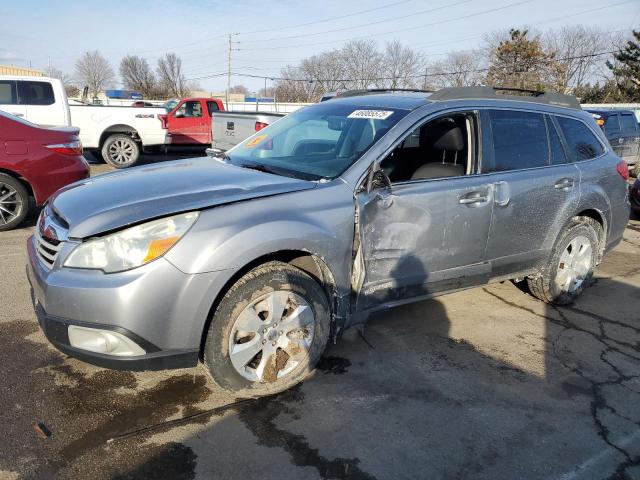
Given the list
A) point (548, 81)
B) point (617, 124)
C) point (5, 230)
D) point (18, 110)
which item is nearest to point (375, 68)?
point (548, 81)

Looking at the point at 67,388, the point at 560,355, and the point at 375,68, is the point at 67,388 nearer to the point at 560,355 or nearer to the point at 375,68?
the point at 560,355

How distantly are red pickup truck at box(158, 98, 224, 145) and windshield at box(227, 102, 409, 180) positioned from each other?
41.4 feet

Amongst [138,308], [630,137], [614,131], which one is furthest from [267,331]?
[630,137]

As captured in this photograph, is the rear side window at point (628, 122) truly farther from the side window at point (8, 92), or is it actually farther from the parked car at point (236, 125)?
the side window at point (8, 92)

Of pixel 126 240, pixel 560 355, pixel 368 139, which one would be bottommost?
pixel 560 355

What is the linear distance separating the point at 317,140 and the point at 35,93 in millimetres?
8942

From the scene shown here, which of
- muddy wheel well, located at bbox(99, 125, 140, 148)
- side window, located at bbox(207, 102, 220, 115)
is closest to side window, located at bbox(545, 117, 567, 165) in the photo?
muddy wheel well, located at bbox(99, 125, 140, 148)

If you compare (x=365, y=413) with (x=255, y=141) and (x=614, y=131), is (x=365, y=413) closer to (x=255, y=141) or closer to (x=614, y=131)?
(x=255, y=141)

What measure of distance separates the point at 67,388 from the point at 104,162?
483 inches

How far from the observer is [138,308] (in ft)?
8.33

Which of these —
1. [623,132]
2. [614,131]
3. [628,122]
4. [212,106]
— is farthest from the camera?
[212,106]

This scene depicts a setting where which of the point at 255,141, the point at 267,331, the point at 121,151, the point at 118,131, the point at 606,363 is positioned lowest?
the point at 606,363

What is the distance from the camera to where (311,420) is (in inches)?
112

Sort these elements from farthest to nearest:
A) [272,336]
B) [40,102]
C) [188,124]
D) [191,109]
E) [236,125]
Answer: [191,109] < [188,124] < [236,125] < [40,102] < [272,336]
